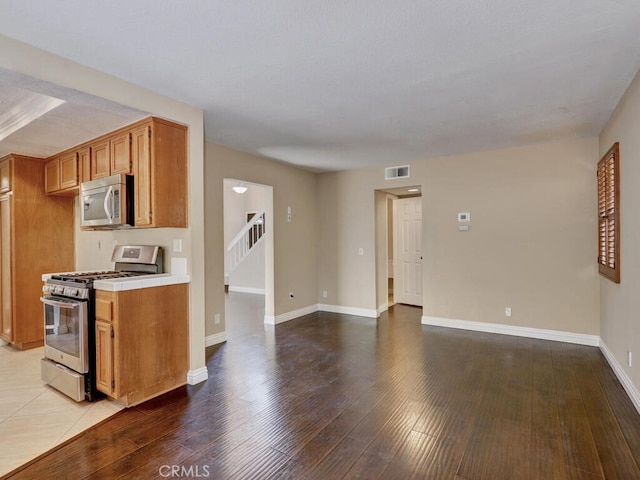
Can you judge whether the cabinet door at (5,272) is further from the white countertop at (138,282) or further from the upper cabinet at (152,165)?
the white countertop at (138,282)

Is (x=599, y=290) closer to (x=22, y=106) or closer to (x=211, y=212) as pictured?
(x=211, y=212)

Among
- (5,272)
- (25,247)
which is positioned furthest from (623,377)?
(5,272)

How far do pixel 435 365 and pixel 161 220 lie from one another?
3051mm

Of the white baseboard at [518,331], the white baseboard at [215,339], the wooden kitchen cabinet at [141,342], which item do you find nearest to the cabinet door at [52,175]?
the wooden kitchen cabinet at [141,342]

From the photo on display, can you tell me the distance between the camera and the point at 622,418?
2.54 metres

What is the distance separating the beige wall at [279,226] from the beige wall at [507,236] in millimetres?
896

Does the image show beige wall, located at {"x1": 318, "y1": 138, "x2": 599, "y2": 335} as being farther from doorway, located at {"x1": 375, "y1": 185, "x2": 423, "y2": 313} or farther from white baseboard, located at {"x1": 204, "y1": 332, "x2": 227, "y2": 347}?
white baseboard, located at {"x1": 204, "y1": 332, "x2": 227, "y2": 347}

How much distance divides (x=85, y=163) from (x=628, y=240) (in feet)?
16.8

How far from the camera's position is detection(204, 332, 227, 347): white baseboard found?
14.2ft

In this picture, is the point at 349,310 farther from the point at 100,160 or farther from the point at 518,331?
the point at 100,160

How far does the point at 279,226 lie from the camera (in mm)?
5551

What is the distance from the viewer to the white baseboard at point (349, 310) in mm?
5891

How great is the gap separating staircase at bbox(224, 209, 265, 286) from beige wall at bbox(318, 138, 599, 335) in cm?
363

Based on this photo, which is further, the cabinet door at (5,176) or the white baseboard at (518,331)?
the white baseboard at (518,331)
